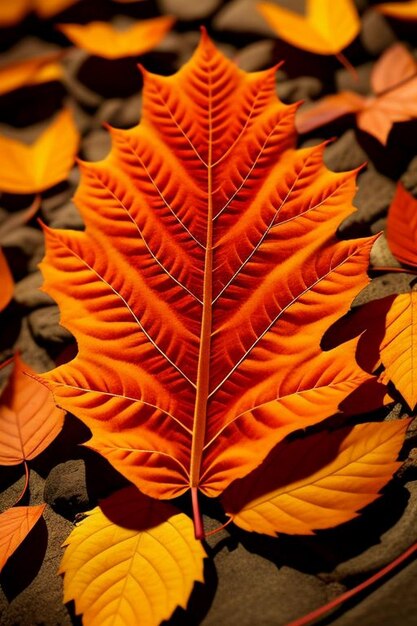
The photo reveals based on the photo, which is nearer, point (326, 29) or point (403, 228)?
point (403, 228)

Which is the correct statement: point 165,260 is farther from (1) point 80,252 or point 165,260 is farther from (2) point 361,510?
(2) point 361,510

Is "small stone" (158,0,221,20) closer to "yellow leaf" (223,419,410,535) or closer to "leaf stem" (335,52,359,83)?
"leaf stem" (335,52,359,83)

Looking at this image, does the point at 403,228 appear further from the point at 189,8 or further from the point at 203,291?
the point at 189,8

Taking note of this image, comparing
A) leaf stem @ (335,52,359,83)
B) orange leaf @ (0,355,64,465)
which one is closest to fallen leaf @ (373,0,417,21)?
leaf stem @ (335,52,359,83)

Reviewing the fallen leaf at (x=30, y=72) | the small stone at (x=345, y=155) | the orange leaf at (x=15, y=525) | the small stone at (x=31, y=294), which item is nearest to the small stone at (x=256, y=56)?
the small stone at (x=345, y=155)

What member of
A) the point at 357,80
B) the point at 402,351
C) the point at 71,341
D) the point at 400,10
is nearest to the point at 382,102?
the point at 357,80

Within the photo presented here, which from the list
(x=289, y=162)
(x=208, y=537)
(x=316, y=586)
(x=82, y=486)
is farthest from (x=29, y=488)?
(x=289, y=162)
